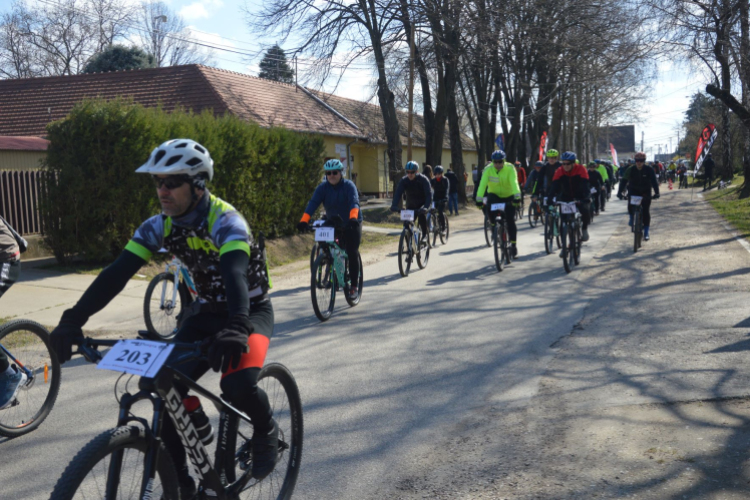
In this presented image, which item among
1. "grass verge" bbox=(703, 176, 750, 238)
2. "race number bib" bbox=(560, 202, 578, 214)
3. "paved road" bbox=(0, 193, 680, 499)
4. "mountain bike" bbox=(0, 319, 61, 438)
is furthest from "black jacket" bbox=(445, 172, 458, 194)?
"mountain bike" bbox=(0, 319, 61, 438)

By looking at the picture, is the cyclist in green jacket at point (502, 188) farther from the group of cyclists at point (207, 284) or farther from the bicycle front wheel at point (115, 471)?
the bicycle front wheel at point (115, 471)

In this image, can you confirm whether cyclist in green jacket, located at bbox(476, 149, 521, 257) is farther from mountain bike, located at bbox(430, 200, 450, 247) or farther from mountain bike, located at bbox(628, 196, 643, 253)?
mountain bike, located at bbox(430, 200, 450, 247)

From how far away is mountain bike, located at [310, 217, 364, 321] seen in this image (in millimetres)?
8633

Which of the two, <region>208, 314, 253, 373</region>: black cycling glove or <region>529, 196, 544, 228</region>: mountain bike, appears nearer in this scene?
<region>208, 314, 253, 373</region>: black cycling glove

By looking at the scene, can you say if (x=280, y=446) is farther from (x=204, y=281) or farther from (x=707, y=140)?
(x=707, y=140)

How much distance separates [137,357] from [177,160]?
858mm

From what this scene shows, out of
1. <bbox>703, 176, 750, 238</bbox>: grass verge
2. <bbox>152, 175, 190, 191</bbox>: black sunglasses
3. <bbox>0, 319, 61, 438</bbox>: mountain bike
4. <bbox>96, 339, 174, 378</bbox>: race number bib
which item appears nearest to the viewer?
<bbox>96, 339, 174, 378</bbox>: race number bib

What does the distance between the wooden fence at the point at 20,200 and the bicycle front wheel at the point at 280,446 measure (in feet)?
39.1

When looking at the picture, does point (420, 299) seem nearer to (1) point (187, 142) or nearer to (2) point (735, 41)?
(1) point (187, 142)

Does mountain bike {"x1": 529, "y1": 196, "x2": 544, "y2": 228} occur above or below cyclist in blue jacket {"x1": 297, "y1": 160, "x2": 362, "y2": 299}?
below

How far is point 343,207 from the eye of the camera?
9.57 metres

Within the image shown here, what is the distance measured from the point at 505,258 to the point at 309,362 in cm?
711

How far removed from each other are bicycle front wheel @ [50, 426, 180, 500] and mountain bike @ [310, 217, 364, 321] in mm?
5722

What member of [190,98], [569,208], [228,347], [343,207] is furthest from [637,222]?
[190,98]
